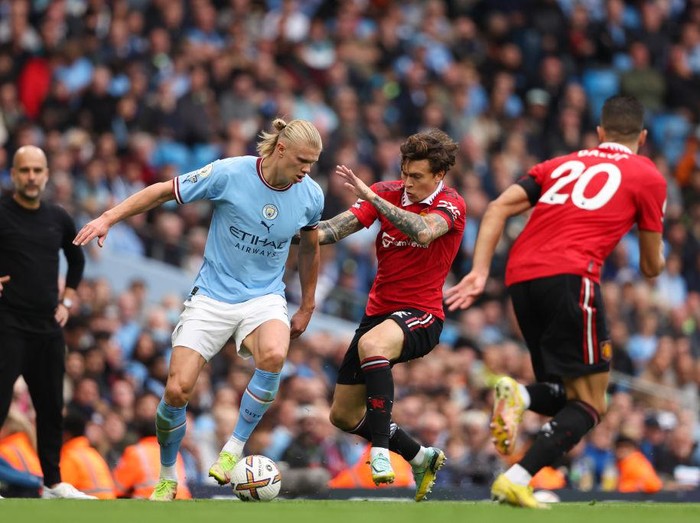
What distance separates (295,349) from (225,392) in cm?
179

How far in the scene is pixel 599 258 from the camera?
9.23m

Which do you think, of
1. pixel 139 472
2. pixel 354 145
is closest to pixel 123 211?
pixel 139 472

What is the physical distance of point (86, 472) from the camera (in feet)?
39.4

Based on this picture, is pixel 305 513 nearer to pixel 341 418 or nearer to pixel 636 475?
pixel 341 418

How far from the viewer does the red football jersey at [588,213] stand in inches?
361

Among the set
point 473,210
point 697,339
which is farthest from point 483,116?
point 697,339

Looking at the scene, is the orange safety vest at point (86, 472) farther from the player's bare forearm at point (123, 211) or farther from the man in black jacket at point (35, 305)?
the player's bare forearm at point (123, 211)

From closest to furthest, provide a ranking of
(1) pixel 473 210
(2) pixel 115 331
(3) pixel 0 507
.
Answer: (3) pixel 0 507 → (2) pixel 115 331 → (1) pixel 473 210

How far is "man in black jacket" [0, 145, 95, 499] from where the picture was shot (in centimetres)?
1082

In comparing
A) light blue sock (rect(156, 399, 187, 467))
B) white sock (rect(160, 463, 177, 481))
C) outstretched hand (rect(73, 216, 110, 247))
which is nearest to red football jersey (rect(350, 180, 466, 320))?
light blue sock (rect(156, 399, 187, 467))

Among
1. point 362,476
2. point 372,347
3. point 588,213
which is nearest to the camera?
point 588,213

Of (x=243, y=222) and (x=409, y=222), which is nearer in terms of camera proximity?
(x=409, y=222)

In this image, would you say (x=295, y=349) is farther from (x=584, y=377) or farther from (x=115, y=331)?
(x=584, y=377)

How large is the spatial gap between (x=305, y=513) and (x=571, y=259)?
7.47 ft
